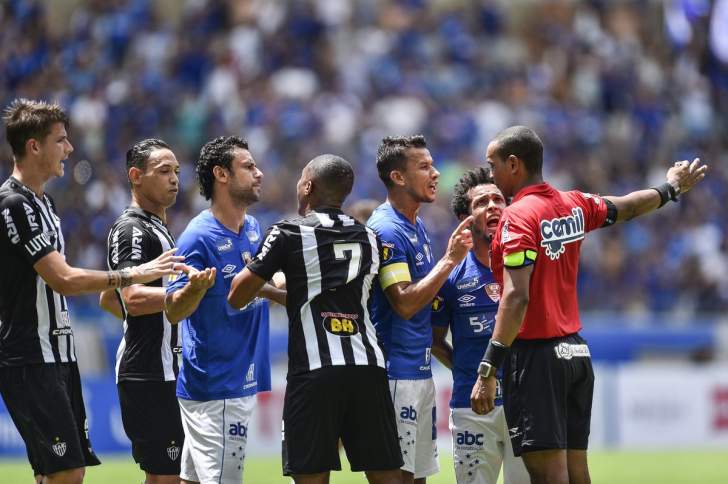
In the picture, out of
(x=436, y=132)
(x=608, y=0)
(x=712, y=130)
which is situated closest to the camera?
(x=436, y=132)

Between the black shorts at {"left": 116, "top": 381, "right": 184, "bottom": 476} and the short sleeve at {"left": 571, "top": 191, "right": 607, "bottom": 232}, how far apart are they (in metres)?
3.16

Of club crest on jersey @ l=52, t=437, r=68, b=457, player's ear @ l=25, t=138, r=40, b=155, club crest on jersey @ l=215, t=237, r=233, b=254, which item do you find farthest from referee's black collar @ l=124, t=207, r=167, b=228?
club crest on jersey @ l=52, t=437, r=68, b=457

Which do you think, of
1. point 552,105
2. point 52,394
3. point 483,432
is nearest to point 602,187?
point 552,105

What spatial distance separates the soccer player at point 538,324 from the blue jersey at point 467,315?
848 mm

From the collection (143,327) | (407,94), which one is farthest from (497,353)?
(407,94)

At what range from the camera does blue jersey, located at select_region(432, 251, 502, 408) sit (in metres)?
8.26

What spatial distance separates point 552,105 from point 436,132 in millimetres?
2971

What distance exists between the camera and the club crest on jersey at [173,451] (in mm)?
7836

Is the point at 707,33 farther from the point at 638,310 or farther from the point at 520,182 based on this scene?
the point at 520,182

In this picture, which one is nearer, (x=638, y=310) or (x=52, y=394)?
(x=52, y=394)

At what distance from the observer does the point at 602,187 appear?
2216 centimetres

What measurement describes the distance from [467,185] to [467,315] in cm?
106

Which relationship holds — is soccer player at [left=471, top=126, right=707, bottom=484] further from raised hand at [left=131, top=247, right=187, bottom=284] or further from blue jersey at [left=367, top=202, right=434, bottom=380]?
raised hand at [left=131, top=247, right=187, bottom=284]

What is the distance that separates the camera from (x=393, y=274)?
25.6 ft
